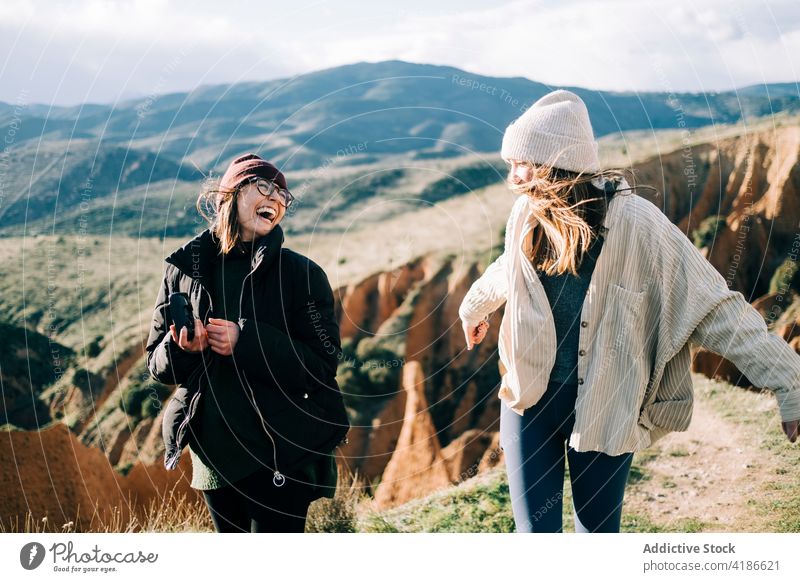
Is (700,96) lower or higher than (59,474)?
higher

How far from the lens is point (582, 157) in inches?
108

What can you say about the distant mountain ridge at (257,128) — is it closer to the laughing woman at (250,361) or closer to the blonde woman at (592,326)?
→ the laughing woman at (250,361)

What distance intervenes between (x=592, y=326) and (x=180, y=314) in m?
1.56

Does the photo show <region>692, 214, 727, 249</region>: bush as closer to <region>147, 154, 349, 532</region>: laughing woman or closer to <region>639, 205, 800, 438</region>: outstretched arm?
<region>639, 205, 800, 438</region>: outstretched arm

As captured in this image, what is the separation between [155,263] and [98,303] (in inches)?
72.2

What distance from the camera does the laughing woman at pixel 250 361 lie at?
3.04m

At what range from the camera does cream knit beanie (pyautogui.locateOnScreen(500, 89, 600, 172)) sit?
2.75 m

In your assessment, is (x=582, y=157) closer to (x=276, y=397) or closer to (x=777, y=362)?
(x=777, y=362)

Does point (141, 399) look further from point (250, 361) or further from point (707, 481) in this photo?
point (250, 361)

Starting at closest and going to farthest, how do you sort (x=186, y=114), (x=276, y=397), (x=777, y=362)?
(x=777, y=362), (x=276, y=397), (x=186, y=114)

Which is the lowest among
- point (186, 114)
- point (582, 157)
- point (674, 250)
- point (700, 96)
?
point (674, 250)

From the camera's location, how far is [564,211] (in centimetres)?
269

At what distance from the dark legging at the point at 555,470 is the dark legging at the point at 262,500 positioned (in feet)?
2.86

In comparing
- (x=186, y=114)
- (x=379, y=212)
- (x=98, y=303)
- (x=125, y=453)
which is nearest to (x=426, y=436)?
(x=125, y=453)
